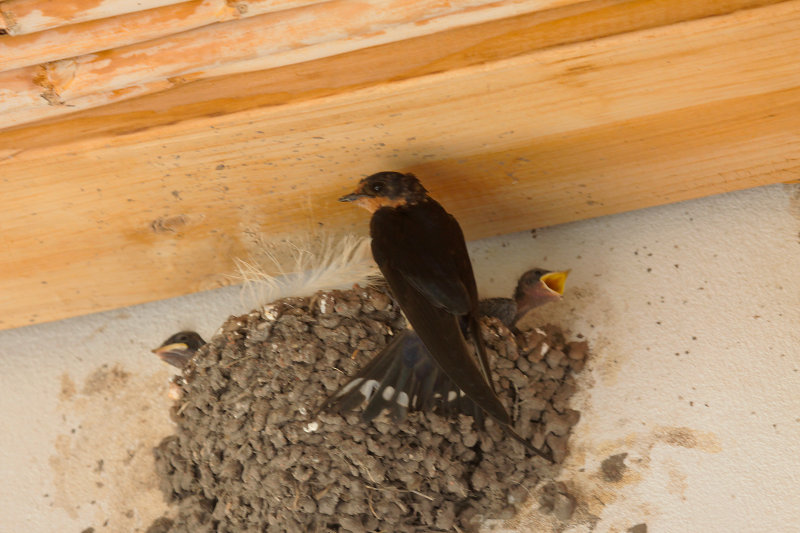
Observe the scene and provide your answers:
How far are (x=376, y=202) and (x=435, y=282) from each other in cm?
24

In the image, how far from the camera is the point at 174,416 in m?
1.82

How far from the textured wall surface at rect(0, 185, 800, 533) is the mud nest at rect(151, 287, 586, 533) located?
0.13 meters

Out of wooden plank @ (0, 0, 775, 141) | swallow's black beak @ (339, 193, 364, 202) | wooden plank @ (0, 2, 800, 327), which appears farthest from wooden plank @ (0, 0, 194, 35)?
swallow's black beak @ (339, 193, 364, 202)

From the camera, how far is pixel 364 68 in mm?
1427

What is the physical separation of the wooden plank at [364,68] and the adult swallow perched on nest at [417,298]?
0.28 meters

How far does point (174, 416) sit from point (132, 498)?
0.27 m

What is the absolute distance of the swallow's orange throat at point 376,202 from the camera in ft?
5.39

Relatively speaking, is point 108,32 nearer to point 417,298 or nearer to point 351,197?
point 351,197

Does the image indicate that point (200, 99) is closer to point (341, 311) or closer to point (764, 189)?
point (341, 311)

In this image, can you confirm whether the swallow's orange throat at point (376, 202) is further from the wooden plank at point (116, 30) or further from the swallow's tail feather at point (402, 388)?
the wooden plank at point (116, 30)

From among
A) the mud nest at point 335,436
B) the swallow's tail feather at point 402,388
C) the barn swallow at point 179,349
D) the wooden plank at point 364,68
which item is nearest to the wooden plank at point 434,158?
the wooden plank at point 364,68

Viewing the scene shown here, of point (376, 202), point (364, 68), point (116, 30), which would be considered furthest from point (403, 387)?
point (116, 30)

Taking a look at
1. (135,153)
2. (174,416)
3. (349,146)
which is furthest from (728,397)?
(135,153)

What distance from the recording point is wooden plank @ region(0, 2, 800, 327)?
4.76 feet
